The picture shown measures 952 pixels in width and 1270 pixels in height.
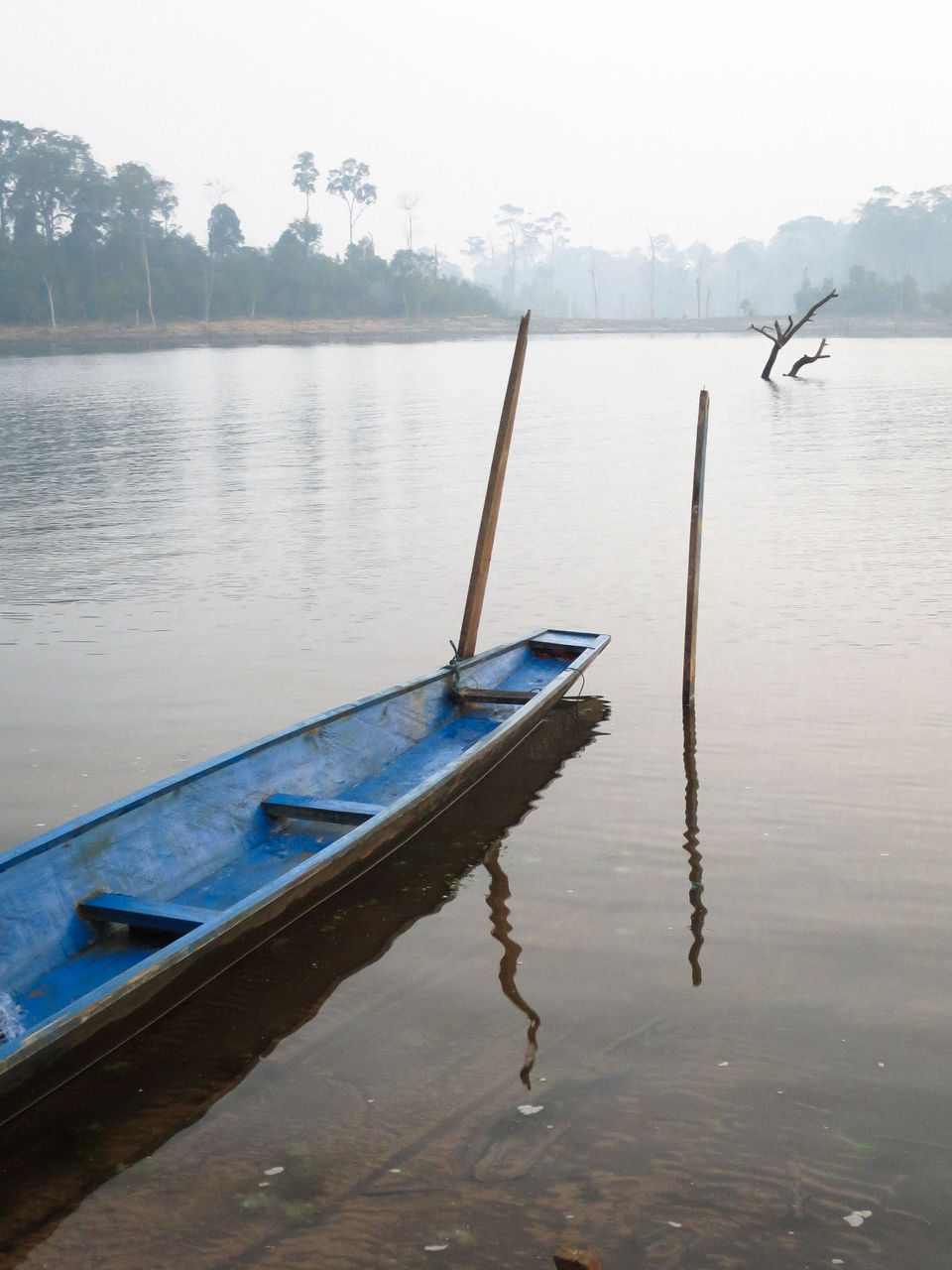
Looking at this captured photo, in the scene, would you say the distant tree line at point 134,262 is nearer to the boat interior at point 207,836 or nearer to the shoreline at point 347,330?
the shoreline at point 347,330

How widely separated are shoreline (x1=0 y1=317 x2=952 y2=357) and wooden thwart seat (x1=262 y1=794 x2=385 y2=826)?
265 feet

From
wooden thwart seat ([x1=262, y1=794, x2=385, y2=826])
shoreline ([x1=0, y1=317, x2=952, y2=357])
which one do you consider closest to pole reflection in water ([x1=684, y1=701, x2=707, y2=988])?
wooden thwart seat ([x1=262, y1=794, x2=385, y2=826])

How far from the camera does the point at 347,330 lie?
10556 cm

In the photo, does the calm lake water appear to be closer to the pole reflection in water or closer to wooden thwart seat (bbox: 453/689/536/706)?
the pole reflection in water

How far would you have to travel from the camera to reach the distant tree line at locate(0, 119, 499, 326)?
91750 millimetres

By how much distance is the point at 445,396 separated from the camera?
4359 cm

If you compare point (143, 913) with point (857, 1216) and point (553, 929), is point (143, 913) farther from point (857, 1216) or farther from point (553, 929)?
point (857, 1216)

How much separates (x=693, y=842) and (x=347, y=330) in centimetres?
10280

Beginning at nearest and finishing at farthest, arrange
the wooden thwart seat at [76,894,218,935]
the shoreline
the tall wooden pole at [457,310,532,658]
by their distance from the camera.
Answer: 1. the wooden thwart seat at [76,894,218,935]
2. the tall wooden pole at [457,310,532,658]
3. the shoreline

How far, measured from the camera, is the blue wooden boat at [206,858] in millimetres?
4664

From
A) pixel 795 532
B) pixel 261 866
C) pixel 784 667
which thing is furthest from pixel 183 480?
pixel 261 866

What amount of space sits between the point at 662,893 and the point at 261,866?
2059 millimetres

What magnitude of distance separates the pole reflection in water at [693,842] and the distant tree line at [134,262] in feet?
294

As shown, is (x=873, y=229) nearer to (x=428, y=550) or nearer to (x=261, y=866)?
(x=428, y=550)
